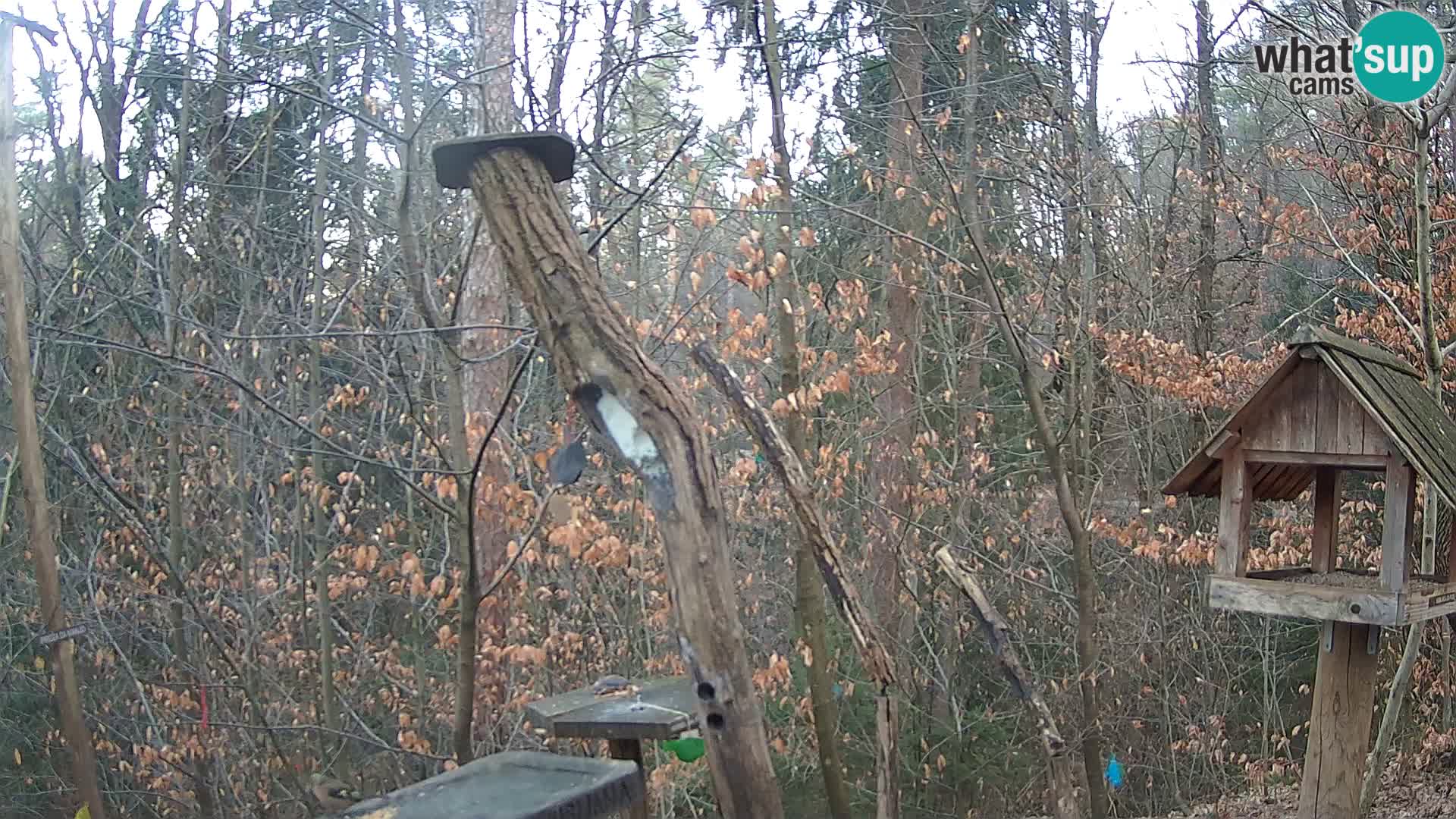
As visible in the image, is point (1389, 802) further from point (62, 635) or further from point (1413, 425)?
point (62, 635)

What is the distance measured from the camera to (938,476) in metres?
8.87

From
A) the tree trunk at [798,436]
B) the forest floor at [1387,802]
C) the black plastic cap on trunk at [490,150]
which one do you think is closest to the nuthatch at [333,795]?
the black plastic cap on trunk at [490,150]

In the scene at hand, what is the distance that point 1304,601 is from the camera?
375 cm

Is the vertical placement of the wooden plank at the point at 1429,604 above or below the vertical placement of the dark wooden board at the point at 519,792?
above

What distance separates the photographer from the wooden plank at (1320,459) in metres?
3.68

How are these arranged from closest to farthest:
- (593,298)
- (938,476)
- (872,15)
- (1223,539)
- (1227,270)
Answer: (593,298), (1223,539), (872,15), (938,476), (1227,270)

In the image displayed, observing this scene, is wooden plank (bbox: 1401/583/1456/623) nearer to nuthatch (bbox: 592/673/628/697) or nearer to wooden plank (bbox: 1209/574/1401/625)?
wooden plank (bbox: 1209/574/1401/625)

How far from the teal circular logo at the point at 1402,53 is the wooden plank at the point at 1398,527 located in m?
2.86

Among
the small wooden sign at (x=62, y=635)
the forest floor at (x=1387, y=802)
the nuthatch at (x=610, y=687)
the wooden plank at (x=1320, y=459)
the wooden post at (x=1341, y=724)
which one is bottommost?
the forest floor at (x=1387, y=802)

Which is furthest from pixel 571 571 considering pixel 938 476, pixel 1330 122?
pixel 1330 122

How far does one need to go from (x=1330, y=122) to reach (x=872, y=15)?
335 centimetres

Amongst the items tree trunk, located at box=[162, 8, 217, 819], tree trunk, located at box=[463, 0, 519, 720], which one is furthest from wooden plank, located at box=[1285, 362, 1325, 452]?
tree trunk, located at box=[162, 8, 217, 819]

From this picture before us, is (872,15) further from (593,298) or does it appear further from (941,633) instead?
(593,298)

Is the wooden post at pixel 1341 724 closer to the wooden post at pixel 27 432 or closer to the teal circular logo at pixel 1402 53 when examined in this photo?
the teal circular logo at pixel 1402 53
